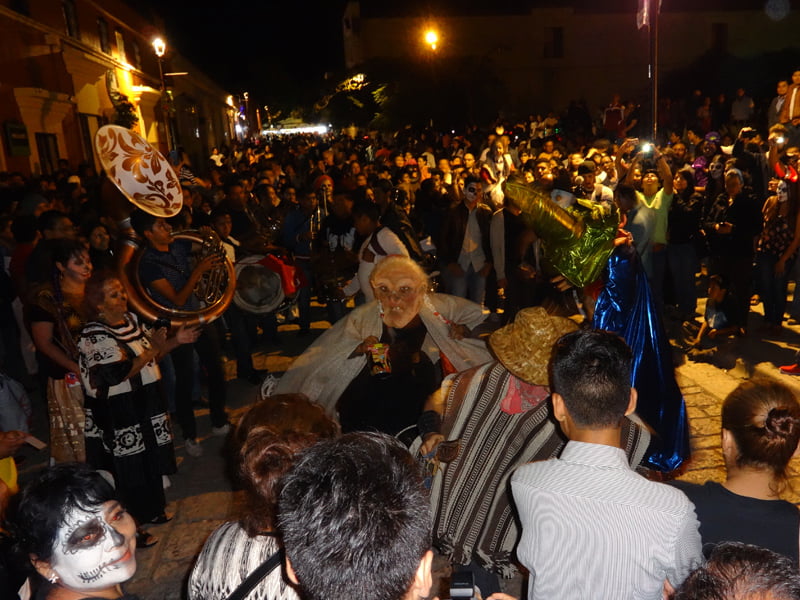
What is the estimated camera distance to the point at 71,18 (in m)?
18.9

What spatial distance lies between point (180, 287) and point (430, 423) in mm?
2816

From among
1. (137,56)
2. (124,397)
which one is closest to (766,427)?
(124,397)

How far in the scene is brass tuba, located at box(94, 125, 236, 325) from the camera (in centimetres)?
470

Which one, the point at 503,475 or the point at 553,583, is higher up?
the point at 553,583

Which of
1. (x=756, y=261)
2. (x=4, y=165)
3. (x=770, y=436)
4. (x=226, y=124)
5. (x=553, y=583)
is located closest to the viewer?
(x=553, y=583)

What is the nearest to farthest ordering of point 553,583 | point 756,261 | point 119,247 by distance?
point 553,583 < point 119,247 < point 756,261

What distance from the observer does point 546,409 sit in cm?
297

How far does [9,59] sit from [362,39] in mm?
27545

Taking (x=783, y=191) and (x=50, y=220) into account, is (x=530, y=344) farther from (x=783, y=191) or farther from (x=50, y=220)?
(x=783, y=191)

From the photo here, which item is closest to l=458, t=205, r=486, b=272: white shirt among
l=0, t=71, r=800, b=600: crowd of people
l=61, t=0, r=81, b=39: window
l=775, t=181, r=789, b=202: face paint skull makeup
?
l=0, t=71, r=800, b=600: crowd of people

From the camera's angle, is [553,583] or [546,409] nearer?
[553,583]

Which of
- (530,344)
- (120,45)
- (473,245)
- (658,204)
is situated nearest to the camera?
(530,344)

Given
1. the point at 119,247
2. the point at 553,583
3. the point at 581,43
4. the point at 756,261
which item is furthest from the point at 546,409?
the point at 581,43

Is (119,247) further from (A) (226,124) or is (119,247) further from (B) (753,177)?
(A) (226,124)
